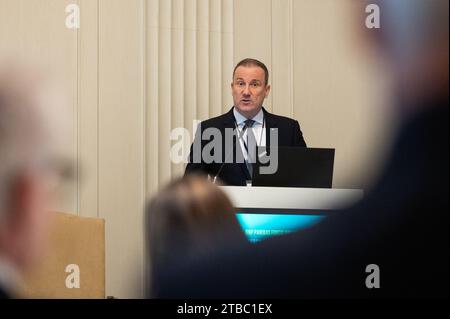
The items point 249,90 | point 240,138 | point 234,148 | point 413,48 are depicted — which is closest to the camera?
point 413,48

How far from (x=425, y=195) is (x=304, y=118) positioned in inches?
83.7

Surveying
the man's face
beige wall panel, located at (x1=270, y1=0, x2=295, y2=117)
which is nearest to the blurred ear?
the man's face

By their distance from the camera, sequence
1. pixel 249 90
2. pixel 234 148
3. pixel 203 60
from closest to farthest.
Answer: pixel 234 148 → pixel 249 90 → pixel 203 60

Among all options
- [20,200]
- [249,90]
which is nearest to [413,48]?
[20,200]

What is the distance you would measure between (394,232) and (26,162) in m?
0.17

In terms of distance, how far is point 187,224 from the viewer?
13.5 inches

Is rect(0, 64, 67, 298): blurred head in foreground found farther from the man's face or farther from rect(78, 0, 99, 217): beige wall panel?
rect(78, 0, 99, 217): beige wall panel

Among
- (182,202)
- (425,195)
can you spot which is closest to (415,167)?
(425,195)

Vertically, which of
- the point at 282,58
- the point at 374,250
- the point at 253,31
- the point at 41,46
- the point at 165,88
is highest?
the point at 253,31

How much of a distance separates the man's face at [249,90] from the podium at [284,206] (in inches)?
15.1

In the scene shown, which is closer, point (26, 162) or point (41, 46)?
point (26, 162)

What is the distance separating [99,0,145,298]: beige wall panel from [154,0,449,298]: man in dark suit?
160 centimetres

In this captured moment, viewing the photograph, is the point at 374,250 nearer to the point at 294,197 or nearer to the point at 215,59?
the point at 294,197

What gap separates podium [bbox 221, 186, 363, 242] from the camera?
12.3 inches
